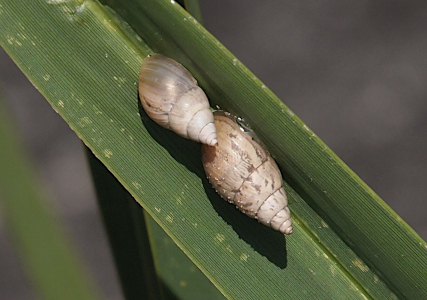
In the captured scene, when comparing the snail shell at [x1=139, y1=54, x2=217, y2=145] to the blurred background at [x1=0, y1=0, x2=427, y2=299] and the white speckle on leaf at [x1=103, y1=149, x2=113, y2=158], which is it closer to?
the white speckle on leaf at [x1=103, y1=149, x2=113, y2=158]

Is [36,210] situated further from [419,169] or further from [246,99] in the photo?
[419,169]

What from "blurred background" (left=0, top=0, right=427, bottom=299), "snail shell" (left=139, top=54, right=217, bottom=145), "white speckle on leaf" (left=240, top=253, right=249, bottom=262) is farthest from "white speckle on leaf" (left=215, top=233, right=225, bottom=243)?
"blurred background" (left=0, top=0, right=427, bottom=299)

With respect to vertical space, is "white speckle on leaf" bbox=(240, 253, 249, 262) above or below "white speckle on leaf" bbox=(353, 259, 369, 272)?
below

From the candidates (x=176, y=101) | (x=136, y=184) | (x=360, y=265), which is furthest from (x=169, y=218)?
(x=360, y=265)

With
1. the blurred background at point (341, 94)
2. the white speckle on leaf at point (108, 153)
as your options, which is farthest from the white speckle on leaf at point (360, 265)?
the blurred background at point (341, 94)

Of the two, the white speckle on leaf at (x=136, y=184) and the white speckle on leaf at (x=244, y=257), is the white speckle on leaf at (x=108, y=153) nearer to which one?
the white speckle on leaf at (x=136, y=184)

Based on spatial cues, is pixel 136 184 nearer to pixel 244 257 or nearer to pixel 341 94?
pixel 244 257
